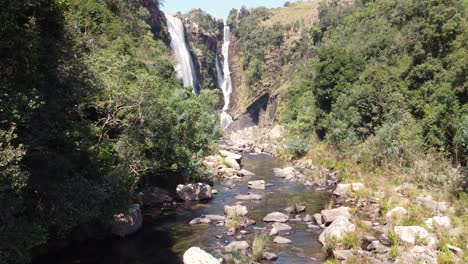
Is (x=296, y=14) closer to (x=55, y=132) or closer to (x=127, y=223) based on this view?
(x=127, y=223)

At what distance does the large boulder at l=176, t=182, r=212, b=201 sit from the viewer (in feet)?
109

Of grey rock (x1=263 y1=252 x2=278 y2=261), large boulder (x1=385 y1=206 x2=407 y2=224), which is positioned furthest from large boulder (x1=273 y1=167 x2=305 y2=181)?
grey rock (x1=263 y1=252 x2=278 y2=261)

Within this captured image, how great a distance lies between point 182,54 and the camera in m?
102

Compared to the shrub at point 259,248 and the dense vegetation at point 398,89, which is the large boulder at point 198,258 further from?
the dense vegetation at point 398,89

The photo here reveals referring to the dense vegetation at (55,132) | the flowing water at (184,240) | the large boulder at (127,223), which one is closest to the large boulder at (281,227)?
the flowing water at (184,240)

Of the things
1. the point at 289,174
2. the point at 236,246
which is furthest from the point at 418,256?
the point at 289,174

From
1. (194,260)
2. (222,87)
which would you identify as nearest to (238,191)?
(194,260)

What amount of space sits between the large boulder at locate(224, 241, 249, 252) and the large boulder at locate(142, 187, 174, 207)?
10873 millimetres

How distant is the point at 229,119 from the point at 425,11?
70169mm

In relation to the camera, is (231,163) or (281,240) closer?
(281,240)

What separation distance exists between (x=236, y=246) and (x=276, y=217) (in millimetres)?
6525

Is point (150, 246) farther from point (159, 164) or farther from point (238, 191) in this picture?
point (238, 191)

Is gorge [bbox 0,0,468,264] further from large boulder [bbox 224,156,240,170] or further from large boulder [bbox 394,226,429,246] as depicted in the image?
large boulder [bbox 224,156,240,170]

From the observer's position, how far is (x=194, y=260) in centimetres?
1814
